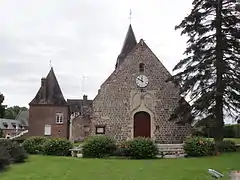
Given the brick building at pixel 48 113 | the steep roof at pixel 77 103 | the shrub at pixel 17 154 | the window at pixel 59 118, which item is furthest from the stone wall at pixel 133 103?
the steep roof at pixel 77 103

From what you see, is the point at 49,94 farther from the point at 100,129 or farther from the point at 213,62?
the point at 213,62

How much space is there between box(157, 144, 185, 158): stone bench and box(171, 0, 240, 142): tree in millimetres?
2475

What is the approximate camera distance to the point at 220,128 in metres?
21.9

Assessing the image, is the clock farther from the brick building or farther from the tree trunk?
the brick building

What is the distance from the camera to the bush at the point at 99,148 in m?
19.4

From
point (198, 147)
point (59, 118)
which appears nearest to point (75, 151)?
point (198, 147)

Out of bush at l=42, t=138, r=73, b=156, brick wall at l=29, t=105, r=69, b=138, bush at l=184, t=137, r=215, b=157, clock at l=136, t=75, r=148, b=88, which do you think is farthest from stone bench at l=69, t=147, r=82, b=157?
brick wall at l=29, t=105, r=69, b=138

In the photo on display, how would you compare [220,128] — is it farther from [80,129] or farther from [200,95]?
[80,129]

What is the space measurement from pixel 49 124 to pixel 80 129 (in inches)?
670

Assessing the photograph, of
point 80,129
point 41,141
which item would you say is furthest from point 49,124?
point 41,141

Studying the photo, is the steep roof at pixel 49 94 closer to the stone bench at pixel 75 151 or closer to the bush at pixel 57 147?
the bush at pixel 57 147

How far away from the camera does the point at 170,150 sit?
20.2 metres

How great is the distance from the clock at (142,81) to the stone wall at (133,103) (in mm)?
270

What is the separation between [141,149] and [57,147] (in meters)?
4.75
